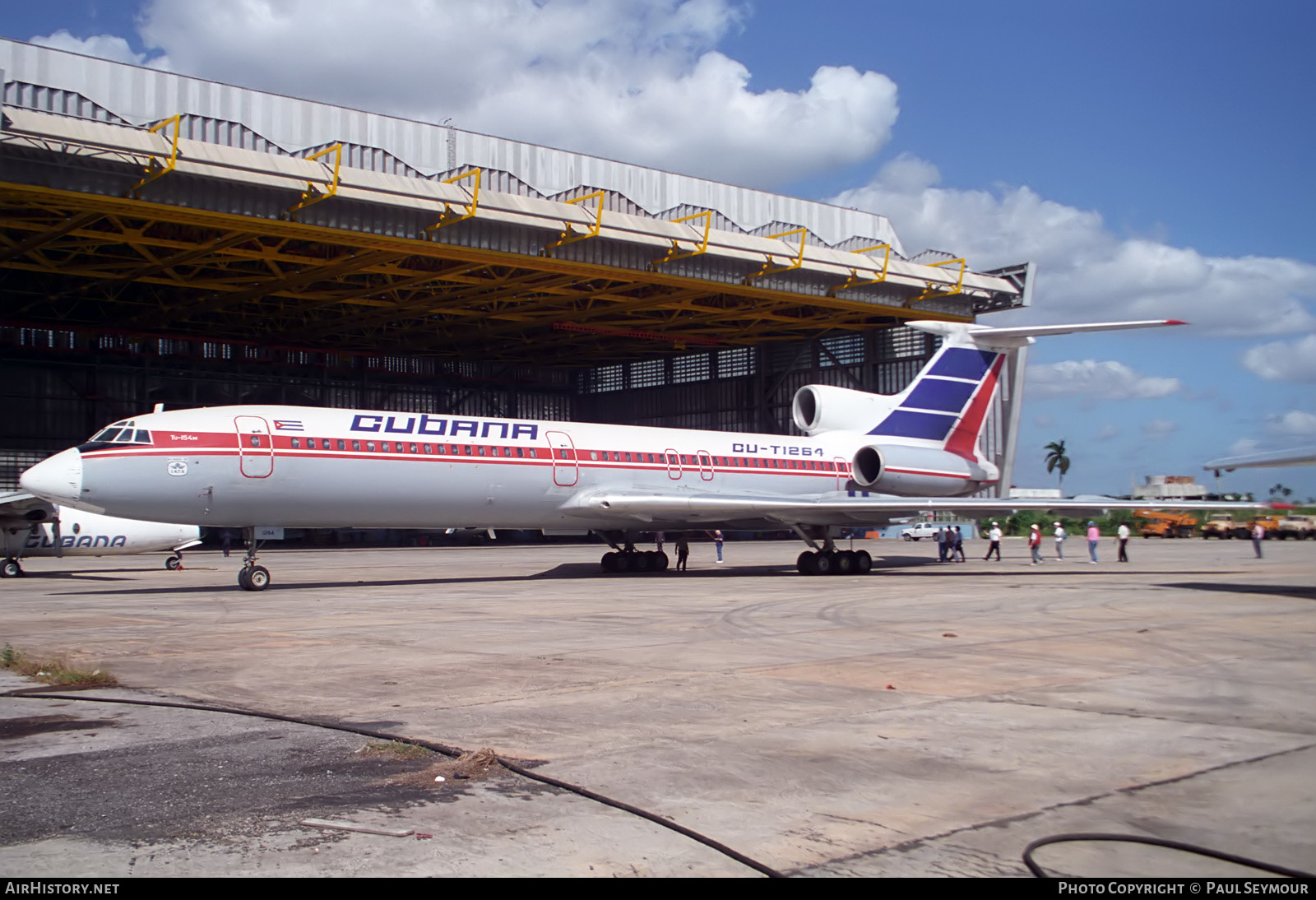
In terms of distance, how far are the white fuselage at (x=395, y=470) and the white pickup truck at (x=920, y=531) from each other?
35436 mm

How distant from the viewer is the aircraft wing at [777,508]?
23.6m

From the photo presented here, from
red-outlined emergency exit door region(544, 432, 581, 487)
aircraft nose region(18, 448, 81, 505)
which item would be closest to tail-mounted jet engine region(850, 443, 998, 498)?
red-outlined emergency exit door region(544, 432, 581, 487)

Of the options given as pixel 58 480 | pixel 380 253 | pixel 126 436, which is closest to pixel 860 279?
pixel 380 253

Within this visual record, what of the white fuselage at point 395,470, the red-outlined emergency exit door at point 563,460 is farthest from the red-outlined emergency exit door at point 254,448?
the red-outlined emergency exit door at point 563,460

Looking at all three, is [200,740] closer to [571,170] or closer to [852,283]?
[571,170]

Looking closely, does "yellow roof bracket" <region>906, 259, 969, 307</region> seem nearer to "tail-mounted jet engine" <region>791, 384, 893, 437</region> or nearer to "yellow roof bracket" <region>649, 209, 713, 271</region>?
"yellow roof bracket" <region>649, 209, 713, 271</region>

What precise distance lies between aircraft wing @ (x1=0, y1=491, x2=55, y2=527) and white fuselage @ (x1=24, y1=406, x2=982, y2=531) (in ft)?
34.4

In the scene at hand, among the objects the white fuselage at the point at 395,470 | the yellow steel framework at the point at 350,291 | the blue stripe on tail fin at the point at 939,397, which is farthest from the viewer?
the yellow steel framework at the point at 350,291

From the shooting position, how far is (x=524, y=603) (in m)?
17.7

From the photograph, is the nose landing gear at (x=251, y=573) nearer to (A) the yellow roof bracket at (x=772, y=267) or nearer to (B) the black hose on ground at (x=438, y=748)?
(B) the black hose on ground at (x=438, y=748)

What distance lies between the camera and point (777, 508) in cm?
2514

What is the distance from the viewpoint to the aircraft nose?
1831 cm

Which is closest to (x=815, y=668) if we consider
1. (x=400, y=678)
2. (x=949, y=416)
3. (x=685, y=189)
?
(x=400, y=678)

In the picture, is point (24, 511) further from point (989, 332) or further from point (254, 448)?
point (989, 332)
